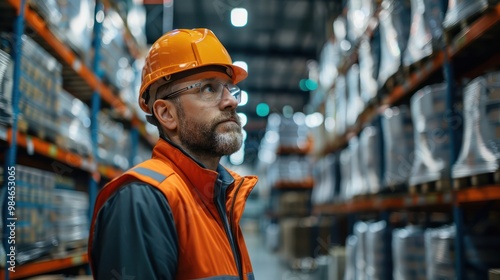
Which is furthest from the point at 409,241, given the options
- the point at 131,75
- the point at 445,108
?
the point at 131,75

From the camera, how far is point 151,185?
1.47 m

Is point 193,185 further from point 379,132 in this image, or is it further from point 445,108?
point 379,132

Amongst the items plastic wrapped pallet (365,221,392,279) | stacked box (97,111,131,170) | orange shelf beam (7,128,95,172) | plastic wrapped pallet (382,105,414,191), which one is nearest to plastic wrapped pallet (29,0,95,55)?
orange shelf beam (7,128,95,172)

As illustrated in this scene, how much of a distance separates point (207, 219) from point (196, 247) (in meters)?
0.15

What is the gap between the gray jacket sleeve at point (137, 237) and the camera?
1355 mm

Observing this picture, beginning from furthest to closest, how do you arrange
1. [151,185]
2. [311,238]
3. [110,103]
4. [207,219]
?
[311,238], [110,103], [207,219], [151,185]

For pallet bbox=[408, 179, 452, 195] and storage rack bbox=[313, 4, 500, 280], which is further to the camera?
pallet bbox=[408, 179, 452, 195]

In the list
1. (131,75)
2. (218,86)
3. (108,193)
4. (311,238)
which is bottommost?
(311,238)

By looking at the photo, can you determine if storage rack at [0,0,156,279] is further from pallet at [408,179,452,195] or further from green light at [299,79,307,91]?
green light at [299,79,307,91]

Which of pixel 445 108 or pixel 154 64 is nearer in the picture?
pixel 154 64

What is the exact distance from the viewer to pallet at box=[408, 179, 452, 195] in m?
3.16

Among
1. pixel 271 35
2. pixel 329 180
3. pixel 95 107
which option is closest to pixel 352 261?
pixel 329 180

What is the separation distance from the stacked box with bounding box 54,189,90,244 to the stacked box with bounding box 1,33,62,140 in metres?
0.58

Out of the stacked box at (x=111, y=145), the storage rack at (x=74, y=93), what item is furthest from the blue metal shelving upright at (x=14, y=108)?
the stacked box at (x=111, y=145)
